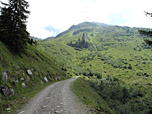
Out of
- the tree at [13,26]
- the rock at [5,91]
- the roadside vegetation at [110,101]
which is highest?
the tree at [13,26]

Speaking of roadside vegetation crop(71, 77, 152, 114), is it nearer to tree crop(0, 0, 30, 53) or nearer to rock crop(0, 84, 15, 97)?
rock crop(0, 84, 15, 97)

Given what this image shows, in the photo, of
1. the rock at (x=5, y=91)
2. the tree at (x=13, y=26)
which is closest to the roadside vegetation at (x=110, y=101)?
the rock at (x=5, y=91)

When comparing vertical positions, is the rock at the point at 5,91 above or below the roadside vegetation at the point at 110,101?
above

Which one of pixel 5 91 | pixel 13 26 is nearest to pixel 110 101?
pixel 5 91

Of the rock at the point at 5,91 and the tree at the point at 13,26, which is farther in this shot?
the tree at the point at 13,26

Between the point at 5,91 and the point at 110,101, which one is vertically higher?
the point at 5,91

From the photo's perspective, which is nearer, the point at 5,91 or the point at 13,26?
the point at 5,91

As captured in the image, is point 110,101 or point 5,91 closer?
point 5,91

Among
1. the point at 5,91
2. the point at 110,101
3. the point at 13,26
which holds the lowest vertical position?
the point at 110,101

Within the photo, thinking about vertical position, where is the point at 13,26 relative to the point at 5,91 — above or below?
above

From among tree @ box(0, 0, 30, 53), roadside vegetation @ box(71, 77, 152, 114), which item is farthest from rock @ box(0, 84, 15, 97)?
tree @ box(0, 0, 30, 53)

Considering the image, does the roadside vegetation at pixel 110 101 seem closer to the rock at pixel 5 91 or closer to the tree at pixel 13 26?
the rock at pixel 5 91

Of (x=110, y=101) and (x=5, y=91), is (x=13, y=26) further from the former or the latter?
(x=110, y=101)

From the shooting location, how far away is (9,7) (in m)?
24.8
